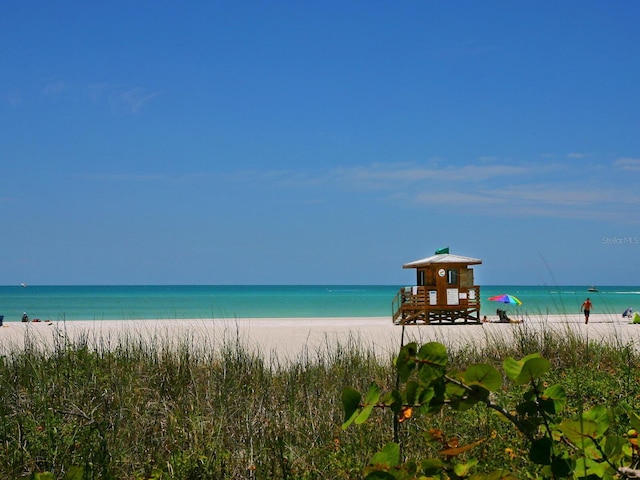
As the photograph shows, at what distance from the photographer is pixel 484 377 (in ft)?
4.49

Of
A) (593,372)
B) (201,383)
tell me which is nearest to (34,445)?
(201,383)

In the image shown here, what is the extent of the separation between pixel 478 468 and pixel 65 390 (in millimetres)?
3261

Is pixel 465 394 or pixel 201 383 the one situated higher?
pixel 465 394

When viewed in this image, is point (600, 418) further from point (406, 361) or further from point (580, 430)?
point (406, 361)

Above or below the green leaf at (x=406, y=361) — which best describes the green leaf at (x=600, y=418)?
below

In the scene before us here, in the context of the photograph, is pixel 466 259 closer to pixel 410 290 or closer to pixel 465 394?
pixel 410 290

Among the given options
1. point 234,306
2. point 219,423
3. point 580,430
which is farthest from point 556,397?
point 234,306

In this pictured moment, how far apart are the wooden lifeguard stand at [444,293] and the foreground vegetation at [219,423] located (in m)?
15.1

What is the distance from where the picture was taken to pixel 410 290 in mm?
22672

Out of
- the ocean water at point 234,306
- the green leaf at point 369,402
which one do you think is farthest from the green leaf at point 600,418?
the ocean water at point 234,306

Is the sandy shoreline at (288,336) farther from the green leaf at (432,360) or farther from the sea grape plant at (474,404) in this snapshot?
the green leaf at (432,360)

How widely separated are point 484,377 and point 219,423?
3.16m

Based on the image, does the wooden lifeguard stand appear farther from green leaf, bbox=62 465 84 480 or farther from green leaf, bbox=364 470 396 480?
green leaf, bbox=364 470 396 480

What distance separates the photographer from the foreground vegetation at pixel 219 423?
11.6 ft
